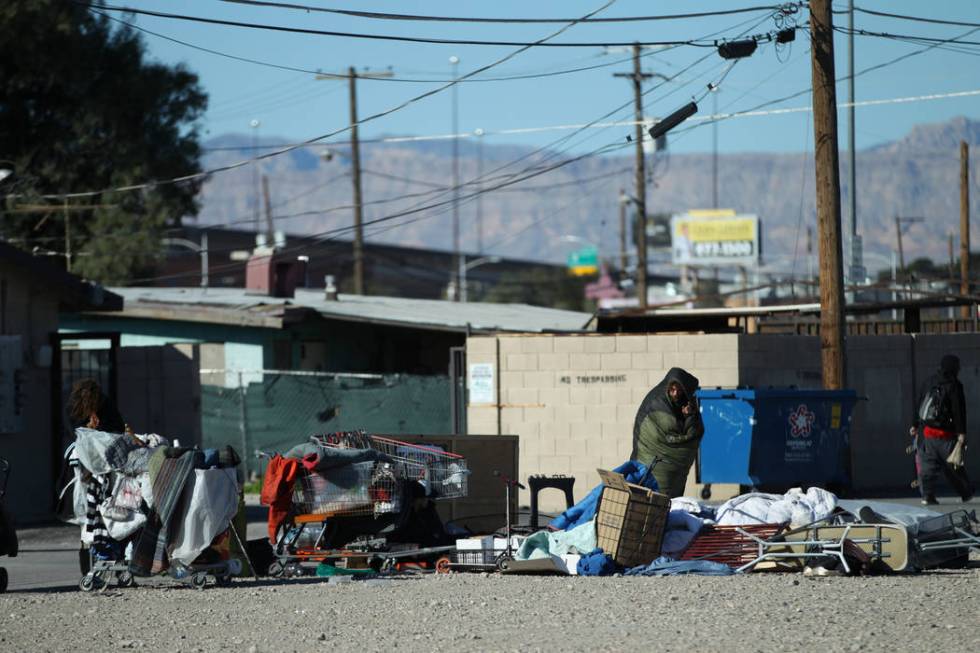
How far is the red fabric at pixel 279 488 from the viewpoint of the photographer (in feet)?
40.4

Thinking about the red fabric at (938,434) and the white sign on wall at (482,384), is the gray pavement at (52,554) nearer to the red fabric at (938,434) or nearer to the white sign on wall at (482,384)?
the red fabric at (938,434)

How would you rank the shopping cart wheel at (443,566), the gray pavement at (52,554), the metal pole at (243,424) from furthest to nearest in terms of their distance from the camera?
1. the metal pole at (243,424)
2. the gray pavement at (52,554)
3. the shopping cart wheel at (443,566)

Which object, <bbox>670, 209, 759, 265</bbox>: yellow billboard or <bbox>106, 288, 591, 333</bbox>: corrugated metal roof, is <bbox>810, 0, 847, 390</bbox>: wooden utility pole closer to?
<bbox>106, 288, 591, 333</bbox>: corrugated metal roof

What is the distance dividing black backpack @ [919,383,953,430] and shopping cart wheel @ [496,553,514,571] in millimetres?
7761

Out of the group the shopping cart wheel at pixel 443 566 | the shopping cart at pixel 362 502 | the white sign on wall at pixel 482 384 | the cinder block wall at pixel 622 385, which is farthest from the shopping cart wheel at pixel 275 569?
the white sign on wall at pixel 482 384

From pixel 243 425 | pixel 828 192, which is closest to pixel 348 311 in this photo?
pixel 243 425

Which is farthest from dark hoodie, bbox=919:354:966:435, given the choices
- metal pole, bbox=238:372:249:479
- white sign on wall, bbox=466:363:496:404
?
metal pole, bbox=238:372:249:479

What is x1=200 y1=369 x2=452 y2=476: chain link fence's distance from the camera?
25.5m

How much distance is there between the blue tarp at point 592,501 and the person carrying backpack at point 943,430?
643cm

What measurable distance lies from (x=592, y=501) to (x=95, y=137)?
34.8 metres

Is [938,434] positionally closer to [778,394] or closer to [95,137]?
[778,394]

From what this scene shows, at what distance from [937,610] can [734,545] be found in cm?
279

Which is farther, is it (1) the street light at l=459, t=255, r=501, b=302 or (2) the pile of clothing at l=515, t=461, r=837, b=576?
(1) the street light at l=459, t=255, r=501, b=302

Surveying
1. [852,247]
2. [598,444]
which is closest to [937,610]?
[598,444]
